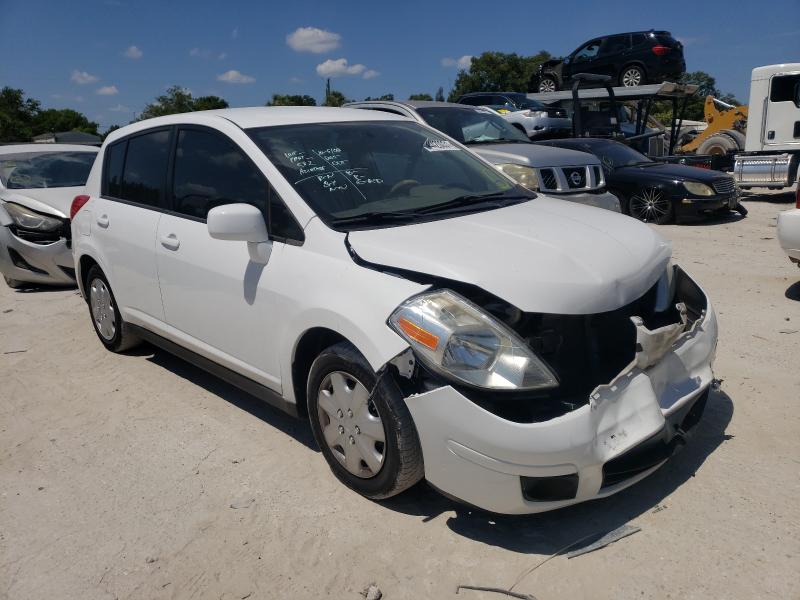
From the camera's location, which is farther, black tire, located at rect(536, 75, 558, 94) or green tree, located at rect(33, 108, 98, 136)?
green tree, located at rect(33, 108, 98, 136)

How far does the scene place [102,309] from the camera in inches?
207

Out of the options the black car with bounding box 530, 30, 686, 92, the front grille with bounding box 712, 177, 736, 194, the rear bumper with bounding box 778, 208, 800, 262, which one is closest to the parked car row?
the rear bumper with bounding box 778, 208, 800, 262

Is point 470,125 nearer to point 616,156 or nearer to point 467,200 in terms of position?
point 616,156

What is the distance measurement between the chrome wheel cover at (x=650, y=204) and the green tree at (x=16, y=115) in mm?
42797

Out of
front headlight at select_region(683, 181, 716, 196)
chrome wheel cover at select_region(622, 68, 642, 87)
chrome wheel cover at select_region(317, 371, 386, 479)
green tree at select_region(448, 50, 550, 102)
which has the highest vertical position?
green tree at select_region(448, 50, 550, 102)

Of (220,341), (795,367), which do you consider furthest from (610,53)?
(220,341)

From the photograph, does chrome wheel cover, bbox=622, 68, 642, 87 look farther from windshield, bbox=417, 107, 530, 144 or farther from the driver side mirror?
the driver side mirror

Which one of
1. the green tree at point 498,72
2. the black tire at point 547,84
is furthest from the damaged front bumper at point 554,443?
the green tree at point 498,72

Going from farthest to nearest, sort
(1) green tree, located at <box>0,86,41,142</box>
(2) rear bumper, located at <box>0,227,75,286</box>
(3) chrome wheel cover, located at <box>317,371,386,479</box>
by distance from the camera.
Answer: (1) green tree, located at <box>0,86,41,142</box> → (2) rear bumper, located at <box>0,227,75,286</box> → (3) chrome wheel cover, located at <box>317,371,386,479</box>

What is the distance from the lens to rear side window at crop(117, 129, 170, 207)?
4344mm

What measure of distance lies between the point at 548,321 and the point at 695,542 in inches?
41.8

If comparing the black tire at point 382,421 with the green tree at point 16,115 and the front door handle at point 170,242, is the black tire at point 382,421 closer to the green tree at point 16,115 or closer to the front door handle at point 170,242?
the front door handle at point 170,242

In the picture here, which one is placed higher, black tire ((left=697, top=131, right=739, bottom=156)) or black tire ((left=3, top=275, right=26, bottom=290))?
black tire ((left=697, top=131, right=739, bottom=156))

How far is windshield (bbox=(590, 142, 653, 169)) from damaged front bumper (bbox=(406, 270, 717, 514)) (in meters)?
8.81
